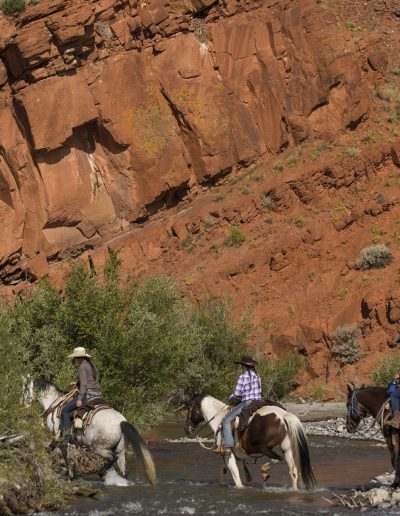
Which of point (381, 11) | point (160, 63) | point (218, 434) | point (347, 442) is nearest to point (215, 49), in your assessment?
point (160, 63)

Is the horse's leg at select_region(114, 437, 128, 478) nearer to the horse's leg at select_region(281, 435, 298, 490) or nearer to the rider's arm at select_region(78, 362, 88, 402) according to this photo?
the rider's arm at select_region(78, 362, 88, 402)

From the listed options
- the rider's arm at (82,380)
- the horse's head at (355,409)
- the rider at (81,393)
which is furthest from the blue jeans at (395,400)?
the rider's arm at (82,380)

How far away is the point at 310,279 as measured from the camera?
48.1m

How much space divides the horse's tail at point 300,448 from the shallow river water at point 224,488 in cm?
27

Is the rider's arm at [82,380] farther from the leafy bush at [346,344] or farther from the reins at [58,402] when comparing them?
the leafy bush at [346,344]

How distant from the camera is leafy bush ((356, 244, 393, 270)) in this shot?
4716 centimetres

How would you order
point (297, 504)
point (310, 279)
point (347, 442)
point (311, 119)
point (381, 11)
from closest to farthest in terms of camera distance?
point (297, 504)
point (347, 442)
point (310, 279)
point (311, 119)
point (381, 11)

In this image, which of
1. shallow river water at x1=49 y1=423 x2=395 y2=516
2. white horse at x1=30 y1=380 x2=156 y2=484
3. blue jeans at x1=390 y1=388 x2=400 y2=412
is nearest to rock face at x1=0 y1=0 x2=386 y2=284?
shallow river water at x1=49 y1=423 x2=395 y2=516

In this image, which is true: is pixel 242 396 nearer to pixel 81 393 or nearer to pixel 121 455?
pixel 121 455

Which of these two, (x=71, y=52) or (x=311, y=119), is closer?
(x=71, y=52)

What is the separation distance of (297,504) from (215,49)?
137 ft

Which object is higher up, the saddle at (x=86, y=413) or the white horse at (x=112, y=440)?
the saddle at (x=86, y=413)

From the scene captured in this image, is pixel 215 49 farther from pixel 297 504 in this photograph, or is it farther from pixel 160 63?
pixel 297 504

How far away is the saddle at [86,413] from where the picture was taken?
17672 mm
